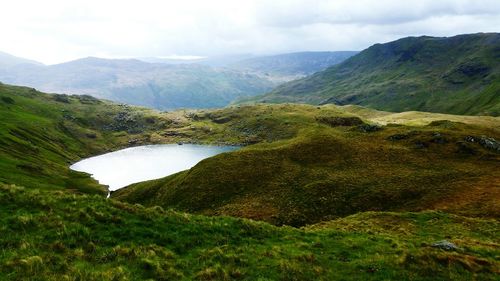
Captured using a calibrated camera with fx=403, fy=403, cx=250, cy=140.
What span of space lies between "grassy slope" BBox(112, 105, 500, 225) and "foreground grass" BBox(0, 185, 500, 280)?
2756 cm

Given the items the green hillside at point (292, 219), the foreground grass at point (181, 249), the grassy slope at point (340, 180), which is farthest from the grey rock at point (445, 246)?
the grassy slope at point (340, 180)

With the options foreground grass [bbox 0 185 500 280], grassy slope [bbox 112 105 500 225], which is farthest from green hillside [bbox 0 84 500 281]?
grassy slope [bbox 112 105 500 225]

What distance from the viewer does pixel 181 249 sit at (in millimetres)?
26375

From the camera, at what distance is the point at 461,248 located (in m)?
31.6

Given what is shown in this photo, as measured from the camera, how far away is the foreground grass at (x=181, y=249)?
2186cm

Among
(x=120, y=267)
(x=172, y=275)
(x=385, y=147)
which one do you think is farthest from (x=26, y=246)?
(x=385, y=147)

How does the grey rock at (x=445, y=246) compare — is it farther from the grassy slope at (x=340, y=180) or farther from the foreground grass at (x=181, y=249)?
the grassy slope at (x=340, y=180)

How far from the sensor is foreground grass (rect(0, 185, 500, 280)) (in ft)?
71.7

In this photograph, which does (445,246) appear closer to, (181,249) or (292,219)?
(181,249)

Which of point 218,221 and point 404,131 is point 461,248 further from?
point 404,131

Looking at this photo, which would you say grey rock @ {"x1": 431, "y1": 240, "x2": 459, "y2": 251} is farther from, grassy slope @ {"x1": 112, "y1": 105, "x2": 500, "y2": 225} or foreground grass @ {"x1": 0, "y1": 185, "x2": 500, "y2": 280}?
grassy slope @ {"x1": 112, "y1": 105, "x2": 500, "y2": 225}

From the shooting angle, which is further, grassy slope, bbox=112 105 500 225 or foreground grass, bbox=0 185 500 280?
grassy slope, bbox=112 105 500 225

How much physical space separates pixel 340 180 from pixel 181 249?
49.9 meters

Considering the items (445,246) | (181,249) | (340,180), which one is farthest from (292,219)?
(181,249)
